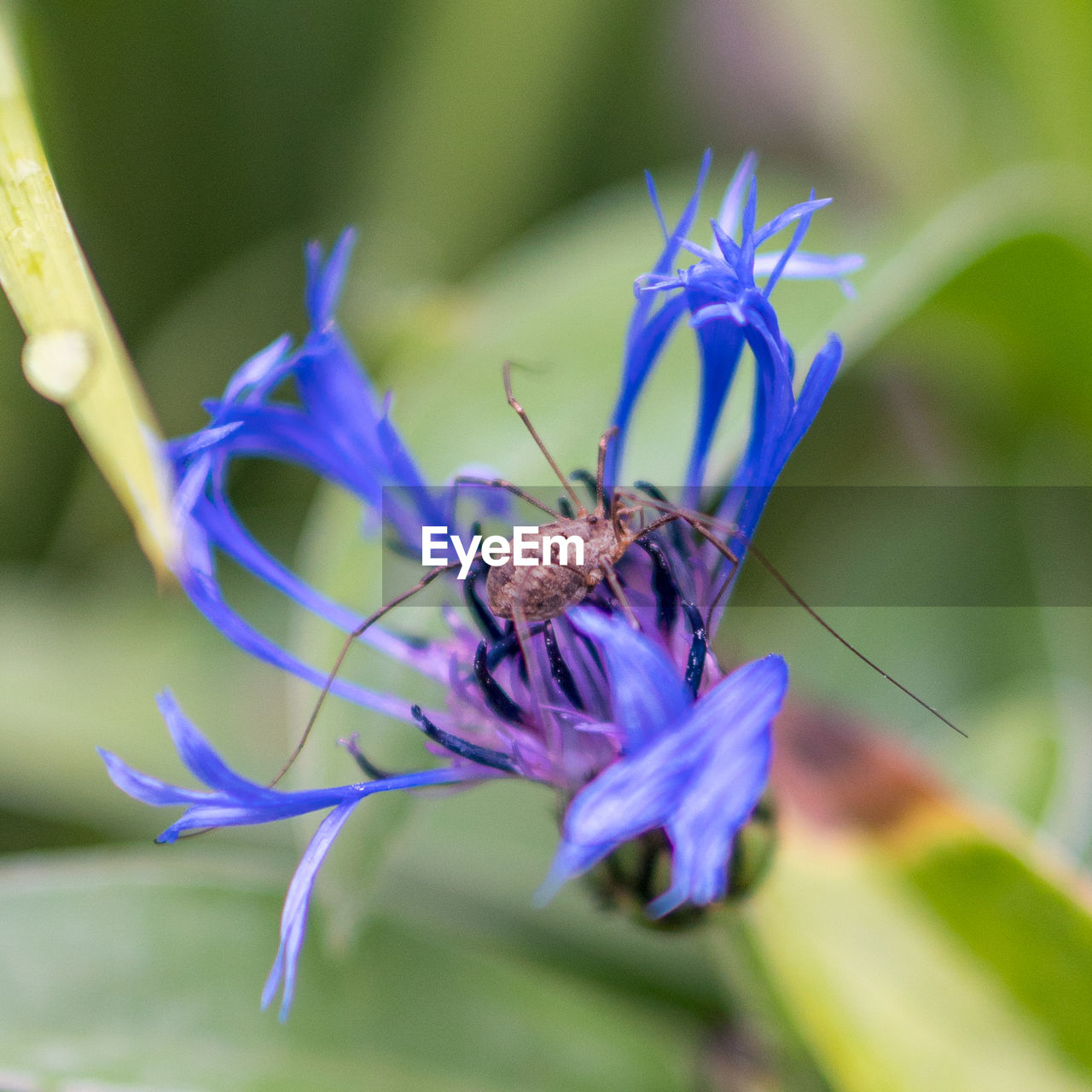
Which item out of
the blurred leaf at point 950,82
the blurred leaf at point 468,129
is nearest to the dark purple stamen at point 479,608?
the blurred leaf at point 468,129

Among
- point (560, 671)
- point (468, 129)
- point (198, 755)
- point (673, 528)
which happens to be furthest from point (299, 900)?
point (468, 129)

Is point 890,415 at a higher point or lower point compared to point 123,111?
lower

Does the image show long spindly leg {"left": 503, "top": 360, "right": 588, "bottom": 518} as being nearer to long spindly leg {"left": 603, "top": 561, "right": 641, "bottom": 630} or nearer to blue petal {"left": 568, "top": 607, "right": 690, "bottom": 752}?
long spindly leg {"left": 603, "top": 561, "right": 641, "bottom": 630}

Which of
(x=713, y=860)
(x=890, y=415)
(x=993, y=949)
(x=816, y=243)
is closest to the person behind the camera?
(x=713, y=860)

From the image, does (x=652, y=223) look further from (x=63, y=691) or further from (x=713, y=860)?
(x=713, y=860)

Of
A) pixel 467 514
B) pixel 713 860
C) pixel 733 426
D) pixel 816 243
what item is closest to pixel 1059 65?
pixel 816 243

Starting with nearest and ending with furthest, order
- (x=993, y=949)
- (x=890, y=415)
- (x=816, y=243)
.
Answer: (x=993, y=949) → (x=816, y=243) → (x=890, y=415)
